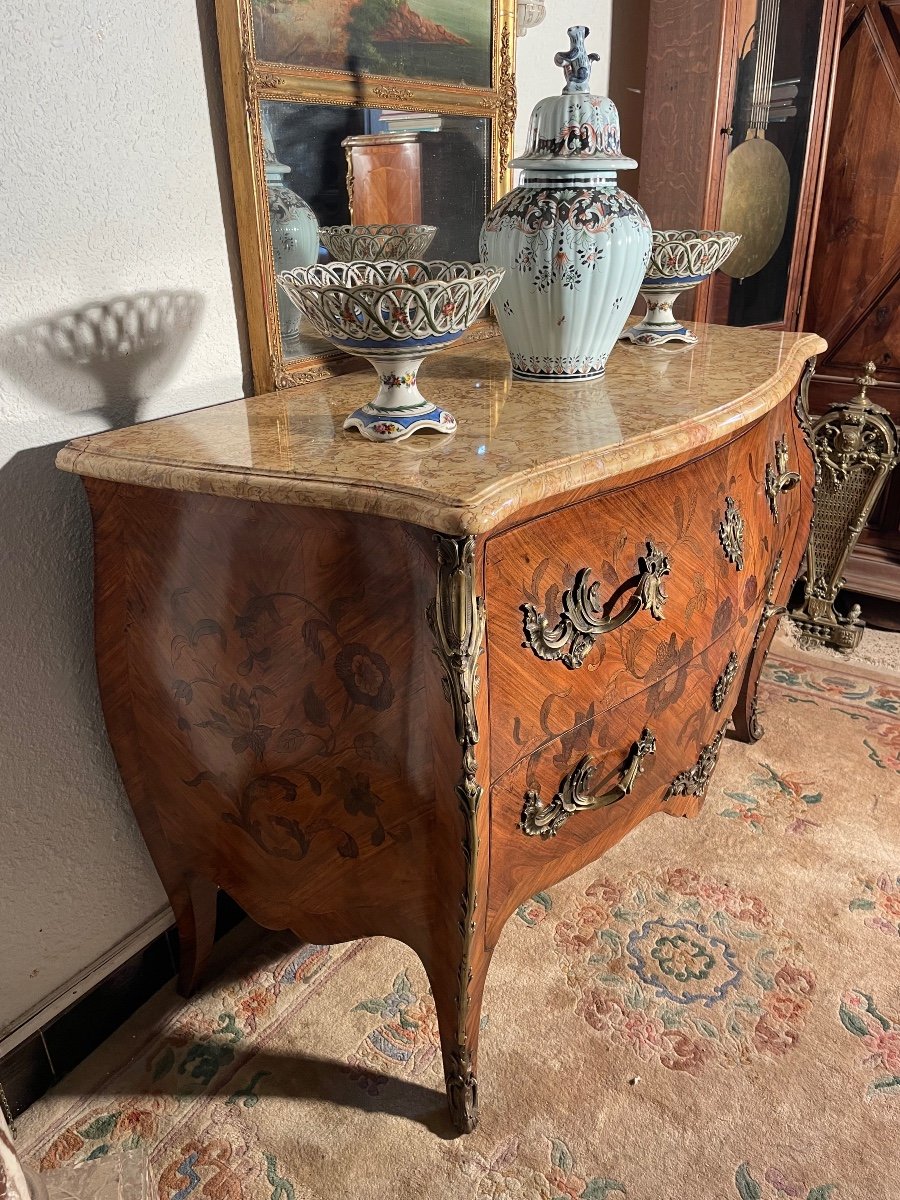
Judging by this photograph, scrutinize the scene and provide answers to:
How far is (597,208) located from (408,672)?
0.67m

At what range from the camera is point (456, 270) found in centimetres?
111

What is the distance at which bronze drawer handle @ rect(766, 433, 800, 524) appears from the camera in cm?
142

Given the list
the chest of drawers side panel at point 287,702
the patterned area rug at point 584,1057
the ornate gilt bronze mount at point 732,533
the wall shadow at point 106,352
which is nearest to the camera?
the chest of drawers side panel at point 287,702

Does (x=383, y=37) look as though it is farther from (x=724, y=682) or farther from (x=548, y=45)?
(x=724, y=682)

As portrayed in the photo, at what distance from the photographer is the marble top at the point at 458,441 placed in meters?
0.83

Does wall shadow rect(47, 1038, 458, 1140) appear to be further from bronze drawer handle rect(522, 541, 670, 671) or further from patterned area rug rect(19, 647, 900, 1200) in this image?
bronze drawer handle rect(522, 541, 670, 671)

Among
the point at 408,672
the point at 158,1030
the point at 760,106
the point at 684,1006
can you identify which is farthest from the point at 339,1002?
the point at 760,106

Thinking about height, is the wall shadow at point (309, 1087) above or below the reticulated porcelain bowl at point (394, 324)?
below

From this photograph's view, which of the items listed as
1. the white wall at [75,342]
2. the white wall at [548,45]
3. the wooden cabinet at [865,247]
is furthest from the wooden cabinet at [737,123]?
the white wall at [75,342]

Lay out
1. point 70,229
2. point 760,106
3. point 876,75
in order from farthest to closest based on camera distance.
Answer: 1. point 876,75
2. point 760,106
3. point 70,229

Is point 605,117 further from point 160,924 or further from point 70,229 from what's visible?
point 160,924

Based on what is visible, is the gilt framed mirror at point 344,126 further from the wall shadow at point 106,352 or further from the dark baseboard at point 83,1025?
the dark baseboard at point 83,1025

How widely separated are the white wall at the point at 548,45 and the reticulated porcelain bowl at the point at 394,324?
0.84 meters

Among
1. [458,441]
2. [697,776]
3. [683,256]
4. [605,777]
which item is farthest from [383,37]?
[697,776]
